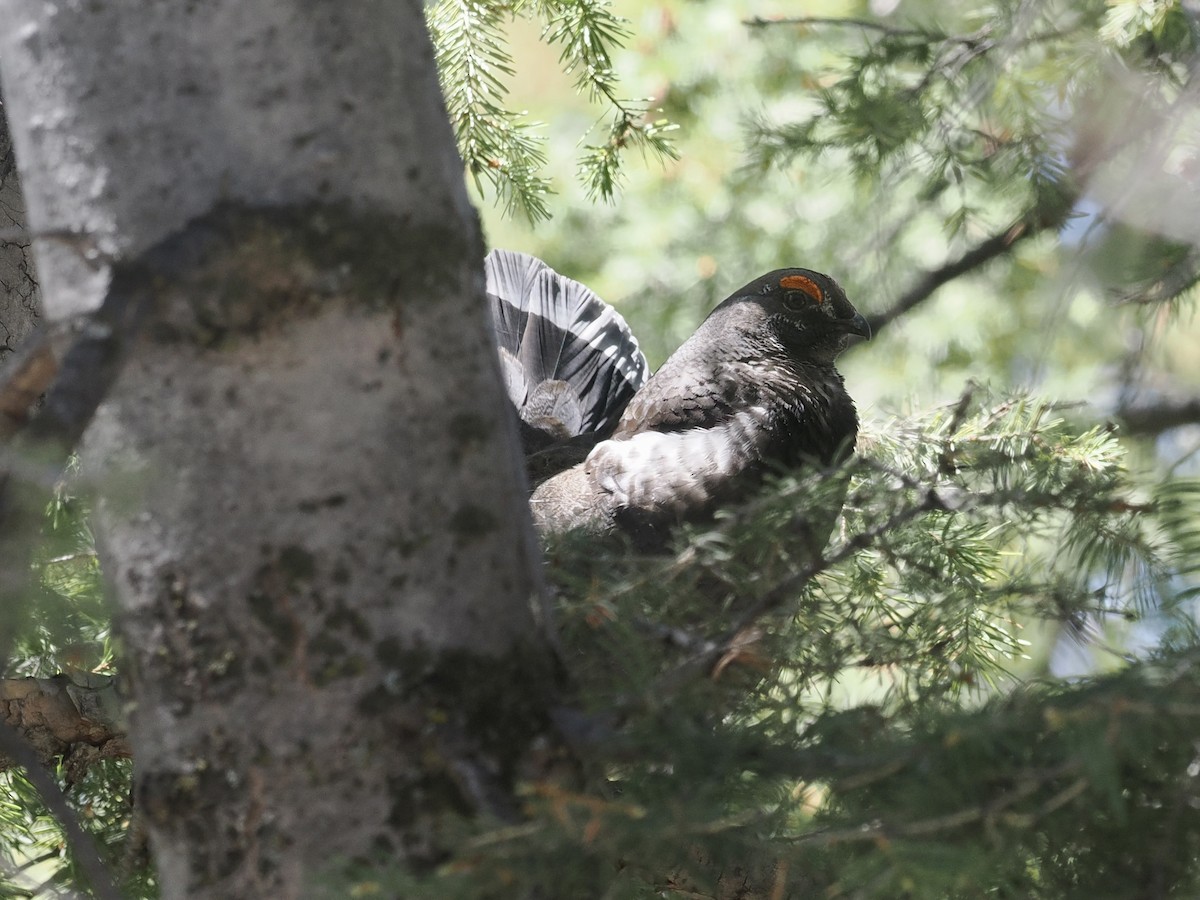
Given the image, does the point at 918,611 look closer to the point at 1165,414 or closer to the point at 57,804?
the point at 57,804

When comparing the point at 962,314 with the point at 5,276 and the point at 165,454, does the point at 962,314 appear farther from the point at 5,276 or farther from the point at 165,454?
the point at 165,454

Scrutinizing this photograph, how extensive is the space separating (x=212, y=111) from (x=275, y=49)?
0.09 m

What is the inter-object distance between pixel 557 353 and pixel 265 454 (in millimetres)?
2771

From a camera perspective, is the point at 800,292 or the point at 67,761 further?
the point at 800,292

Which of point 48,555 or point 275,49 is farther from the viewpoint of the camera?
point 48,555

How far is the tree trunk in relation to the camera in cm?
108

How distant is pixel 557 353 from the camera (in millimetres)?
3850

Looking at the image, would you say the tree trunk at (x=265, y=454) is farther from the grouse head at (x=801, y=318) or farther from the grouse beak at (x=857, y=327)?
the grouse beak at (x=857, y=327)

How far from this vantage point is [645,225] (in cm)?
644

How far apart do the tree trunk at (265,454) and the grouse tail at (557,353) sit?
8.11 feet

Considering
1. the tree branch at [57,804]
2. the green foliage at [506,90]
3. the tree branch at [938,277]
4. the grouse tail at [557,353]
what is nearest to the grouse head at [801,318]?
the green foliage at [506,90]

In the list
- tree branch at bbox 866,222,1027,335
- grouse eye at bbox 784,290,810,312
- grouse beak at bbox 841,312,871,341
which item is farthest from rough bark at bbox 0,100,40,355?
tree branch at bbox 866,222,1027,335

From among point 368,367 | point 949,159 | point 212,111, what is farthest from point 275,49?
point 949,159

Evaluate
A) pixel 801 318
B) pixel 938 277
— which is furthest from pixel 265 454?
pixel 938 277
